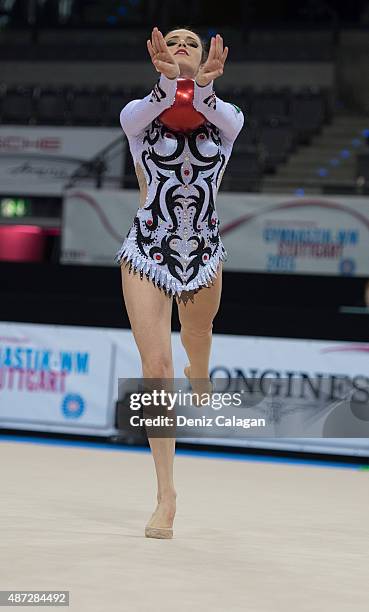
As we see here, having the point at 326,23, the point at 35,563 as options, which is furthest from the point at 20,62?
the point at 35,563

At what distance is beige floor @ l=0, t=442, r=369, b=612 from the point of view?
3377 mm

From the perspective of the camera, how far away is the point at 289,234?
34.9 ft

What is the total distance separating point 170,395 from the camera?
14.6 ft

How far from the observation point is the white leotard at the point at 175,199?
14.7 ft

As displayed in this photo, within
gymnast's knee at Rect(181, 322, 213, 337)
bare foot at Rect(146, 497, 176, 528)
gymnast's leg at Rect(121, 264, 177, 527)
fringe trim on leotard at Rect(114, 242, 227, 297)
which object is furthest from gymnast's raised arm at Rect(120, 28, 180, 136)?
bare foot at Rect(146, 497, 176, 528)

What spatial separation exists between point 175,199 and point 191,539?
1372 millimetres

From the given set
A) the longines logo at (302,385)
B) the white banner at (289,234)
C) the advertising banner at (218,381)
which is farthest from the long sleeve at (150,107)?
the white banner at (289,234)

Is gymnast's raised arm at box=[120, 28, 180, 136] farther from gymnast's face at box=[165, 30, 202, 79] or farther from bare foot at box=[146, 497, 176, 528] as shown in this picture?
bare foot at box=[146, 497, 176, 528]

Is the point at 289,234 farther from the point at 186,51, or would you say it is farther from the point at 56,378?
the point at 186,51

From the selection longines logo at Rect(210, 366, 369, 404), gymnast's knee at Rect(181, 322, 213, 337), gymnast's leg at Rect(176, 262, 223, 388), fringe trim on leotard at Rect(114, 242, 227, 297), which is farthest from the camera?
longines logo at Rect(210, 366, 369, 404)

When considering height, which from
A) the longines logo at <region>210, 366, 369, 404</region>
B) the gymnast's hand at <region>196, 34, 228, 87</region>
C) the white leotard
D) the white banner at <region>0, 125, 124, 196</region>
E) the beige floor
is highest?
the white banner at <region>0, 125, 124, 196</region>

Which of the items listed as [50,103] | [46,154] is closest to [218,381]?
[46,154]

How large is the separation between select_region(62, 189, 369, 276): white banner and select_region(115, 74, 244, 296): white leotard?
596 cm

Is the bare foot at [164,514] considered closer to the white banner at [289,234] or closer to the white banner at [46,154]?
the white banner at [289,234]
